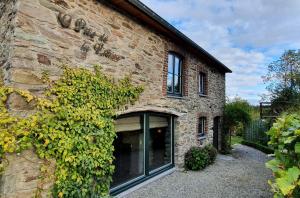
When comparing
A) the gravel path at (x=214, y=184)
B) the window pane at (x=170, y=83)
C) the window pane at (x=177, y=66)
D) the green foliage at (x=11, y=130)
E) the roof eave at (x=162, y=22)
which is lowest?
the gravel path at (x=214, y=184)

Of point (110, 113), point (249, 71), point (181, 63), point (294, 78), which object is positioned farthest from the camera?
point (249, 71)

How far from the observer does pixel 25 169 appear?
382cm

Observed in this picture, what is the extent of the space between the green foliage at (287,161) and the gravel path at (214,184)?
385 centimetres

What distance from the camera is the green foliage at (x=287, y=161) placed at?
7.00ft

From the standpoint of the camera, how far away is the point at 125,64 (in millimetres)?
6027

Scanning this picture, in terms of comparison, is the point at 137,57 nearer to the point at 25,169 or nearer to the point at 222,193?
the point at 25,169

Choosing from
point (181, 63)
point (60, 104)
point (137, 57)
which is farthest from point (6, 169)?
point (181, 63)

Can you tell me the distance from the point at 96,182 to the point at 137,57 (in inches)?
131

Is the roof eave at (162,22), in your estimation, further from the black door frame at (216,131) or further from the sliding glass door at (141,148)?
the black door frame at (216,131)

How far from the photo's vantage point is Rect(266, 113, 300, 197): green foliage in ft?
7.00

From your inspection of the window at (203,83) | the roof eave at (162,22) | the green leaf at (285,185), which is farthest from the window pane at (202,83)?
the green leaf at (285,185)

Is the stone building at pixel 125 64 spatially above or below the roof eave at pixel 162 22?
below

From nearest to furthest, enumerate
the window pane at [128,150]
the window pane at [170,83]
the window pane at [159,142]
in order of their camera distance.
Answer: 1. the window pane at [128,150]
2. the window pane at [159,142]
3. the window pane at [170,83]

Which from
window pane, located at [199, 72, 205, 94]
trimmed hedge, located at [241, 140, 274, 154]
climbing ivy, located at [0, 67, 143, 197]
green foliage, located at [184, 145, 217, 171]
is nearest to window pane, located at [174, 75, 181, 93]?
green foliage, located at [184, 145, 217, 171]
